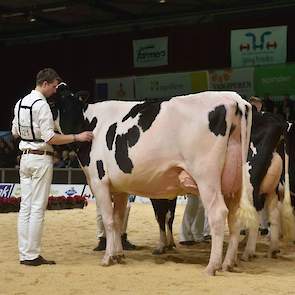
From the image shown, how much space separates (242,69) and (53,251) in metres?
10.5

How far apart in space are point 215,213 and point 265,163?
122 cm

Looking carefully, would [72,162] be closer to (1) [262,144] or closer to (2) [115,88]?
(2) [115,88]

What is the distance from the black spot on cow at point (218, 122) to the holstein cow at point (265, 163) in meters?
1.00

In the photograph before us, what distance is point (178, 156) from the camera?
5879mm

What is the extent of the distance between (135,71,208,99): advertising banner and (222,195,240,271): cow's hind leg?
36.6 ft

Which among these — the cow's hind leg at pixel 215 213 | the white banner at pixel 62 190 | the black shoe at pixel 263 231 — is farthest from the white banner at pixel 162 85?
the cow's hind leg at pixel 215 213

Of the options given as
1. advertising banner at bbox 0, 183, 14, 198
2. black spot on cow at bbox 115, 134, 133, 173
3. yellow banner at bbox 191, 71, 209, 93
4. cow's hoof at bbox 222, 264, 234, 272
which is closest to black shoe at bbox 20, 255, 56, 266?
black spot on cow at bbox 115, 134, 133, 173

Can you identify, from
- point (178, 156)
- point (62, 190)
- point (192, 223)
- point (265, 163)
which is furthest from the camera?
point (62, 190)

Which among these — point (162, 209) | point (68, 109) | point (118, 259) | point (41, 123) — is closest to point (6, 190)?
point (162, 209)

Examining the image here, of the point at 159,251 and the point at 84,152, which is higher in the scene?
the point at 84,152

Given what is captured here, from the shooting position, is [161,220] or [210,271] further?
[161,220]

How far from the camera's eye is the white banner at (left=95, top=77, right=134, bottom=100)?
1855cm

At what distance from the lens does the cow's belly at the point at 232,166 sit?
5.88 metres

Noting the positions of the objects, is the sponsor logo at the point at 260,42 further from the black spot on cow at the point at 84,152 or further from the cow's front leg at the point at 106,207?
the cow's front leg at the point at 106,207
